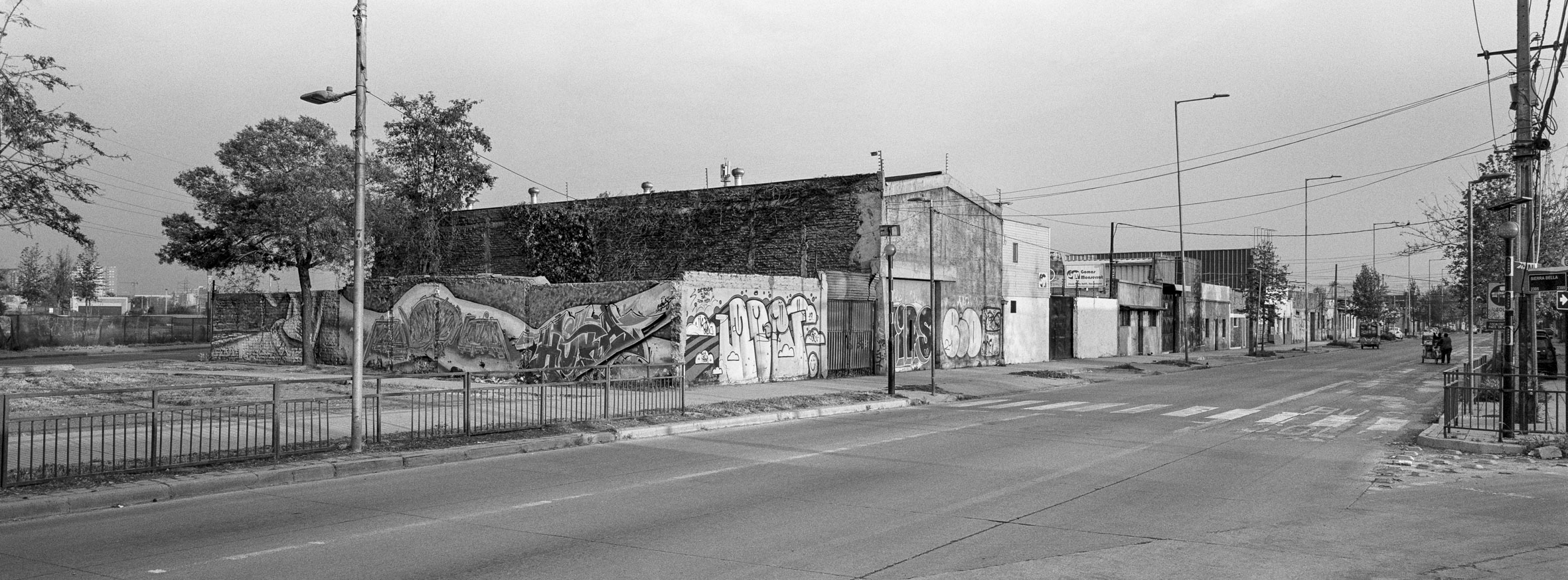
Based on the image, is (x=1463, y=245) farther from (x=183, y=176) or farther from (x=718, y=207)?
(x=183, y=176)

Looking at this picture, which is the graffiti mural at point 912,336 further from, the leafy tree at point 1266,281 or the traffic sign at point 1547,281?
the leafy tree at point 1266,281

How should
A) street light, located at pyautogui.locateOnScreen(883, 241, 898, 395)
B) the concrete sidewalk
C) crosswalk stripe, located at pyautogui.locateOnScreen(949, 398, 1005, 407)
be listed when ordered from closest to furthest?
the concrete sidewalk, street light, located at pyautogui.locateOnScreen(883, 241, 898, 395), crosswalk stripe, located at pyautogui.locateOnScreen(949, 398, 1005, 407)

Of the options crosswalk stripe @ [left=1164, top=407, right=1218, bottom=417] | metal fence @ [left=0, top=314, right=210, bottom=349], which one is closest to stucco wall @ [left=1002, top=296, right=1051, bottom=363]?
crosswalk stripe @ [left=1164, top=407, right=1218, bottom=417]

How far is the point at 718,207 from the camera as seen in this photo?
112ft

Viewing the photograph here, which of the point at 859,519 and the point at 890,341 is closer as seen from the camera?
the point at 859,519

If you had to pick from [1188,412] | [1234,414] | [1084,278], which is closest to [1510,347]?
[1234,414]

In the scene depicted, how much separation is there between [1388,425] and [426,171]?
31053mm

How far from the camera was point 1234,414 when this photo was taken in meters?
20.2

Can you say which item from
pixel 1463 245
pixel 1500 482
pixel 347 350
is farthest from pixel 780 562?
pixel 1463 245

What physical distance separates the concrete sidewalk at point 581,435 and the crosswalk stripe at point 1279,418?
738cm

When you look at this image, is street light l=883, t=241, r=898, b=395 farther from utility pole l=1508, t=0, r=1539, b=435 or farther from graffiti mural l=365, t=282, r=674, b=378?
utility pole l=1508, t=0, r=1539, b=435

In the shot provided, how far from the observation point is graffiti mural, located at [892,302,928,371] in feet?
106

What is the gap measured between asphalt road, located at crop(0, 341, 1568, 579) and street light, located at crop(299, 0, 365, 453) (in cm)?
128

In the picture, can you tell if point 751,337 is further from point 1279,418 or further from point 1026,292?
point 1026,292
